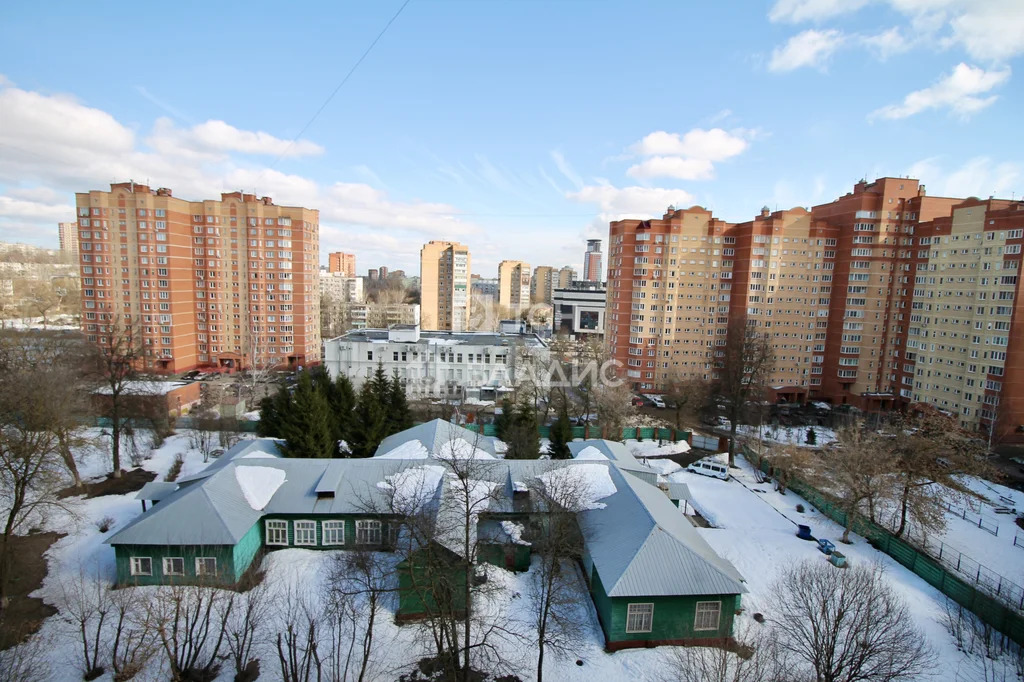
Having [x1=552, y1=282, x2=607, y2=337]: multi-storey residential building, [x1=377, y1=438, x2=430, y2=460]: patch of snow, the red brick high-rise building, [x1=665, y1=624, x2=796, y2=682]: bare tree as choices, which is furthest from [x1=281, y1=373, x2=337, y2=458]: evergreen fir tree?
[x1=552, y1=282, x2=607, y2=337]: multi-storey residential building

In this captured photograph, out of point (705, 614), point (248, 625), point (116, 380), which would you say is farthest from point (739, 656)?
point (116, 380)

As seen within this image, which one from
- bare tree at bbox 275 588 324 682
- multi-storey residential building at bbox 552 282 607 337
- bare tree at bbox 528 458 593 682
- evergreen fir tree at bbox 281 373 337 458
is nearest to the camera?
bare tree at bbox 275 588 324 682

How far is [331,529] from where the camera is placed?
1762 centimetres

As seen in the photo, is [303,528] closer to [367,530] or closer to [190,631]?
[367,530]

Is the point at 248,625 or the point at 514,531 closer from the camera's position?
the point at 248,625

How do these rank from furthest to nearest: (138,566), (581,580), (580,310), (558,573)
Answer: (580,310), (581,580), (138,566), (558,573)

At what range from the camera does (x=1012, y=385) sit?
109ft

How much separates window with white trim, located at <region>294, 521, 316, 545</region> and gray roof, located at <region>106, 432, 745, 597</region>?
592 mm

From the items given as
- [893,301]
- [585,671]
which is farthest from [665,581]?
[893,301]

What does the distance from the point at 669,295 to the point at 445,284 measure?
126 feet

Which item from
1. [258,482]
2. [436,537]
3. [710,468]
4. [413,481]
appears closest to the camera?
[436,537]

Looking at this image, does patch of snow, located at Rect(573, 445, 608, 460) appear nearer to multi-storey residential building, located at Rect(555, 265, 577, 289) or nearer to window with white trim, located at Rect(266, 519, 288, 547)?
window with white trim, located at Rect(266, 519, 288, 547)

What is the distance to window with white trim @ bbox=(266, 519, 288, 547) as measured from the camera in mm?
17547

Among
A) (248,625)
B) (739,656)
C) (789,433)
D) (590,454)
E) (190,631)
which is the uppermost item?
(590,454)
